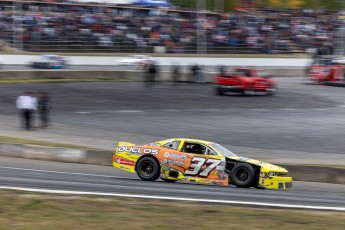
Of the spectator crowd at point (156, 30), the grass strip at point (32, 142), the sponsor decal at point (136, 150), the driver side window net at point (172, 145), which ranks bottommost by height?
the grass strip at point (32, 142)

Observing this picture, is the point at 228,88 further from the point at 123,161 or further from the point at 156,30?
the point at 123,161

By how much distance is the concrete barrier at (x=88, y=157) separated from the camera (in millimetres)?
17781

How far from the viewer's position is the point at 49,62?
1906 inches

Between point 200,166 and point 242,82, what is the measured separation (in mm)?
22148

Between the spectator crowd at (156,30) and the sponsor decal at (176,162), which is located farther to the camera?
the spectator crowd at (156,30)

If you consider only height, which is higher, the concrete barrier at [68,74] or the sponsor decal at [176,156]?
the concrete barrier at [68,74]

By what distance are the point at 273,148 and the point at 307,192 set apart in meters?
7.18

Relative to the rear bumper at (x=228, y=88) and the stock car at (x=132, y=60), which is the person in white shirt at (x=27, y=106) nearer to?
the rear bumper at (x=228, y=88)

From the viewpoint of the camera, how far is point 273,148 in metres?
22.6

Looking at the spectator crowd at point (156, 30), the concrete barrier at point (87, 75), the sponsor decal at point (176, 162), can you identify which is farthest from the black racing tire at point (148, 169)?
the spectator crowd at point (156, 30)

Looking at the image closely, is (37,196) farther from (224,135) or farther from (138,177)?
(224,135)

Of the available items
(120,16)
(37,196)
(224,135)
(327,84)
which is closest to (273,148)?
(224,135)

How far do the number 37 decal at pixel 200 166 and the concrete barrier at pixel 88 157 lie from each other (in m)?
3.44

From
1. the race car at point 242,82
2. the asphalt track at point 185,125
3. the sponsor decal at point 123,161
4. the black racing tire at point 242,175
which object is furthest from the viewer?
the race car at point 242,82
